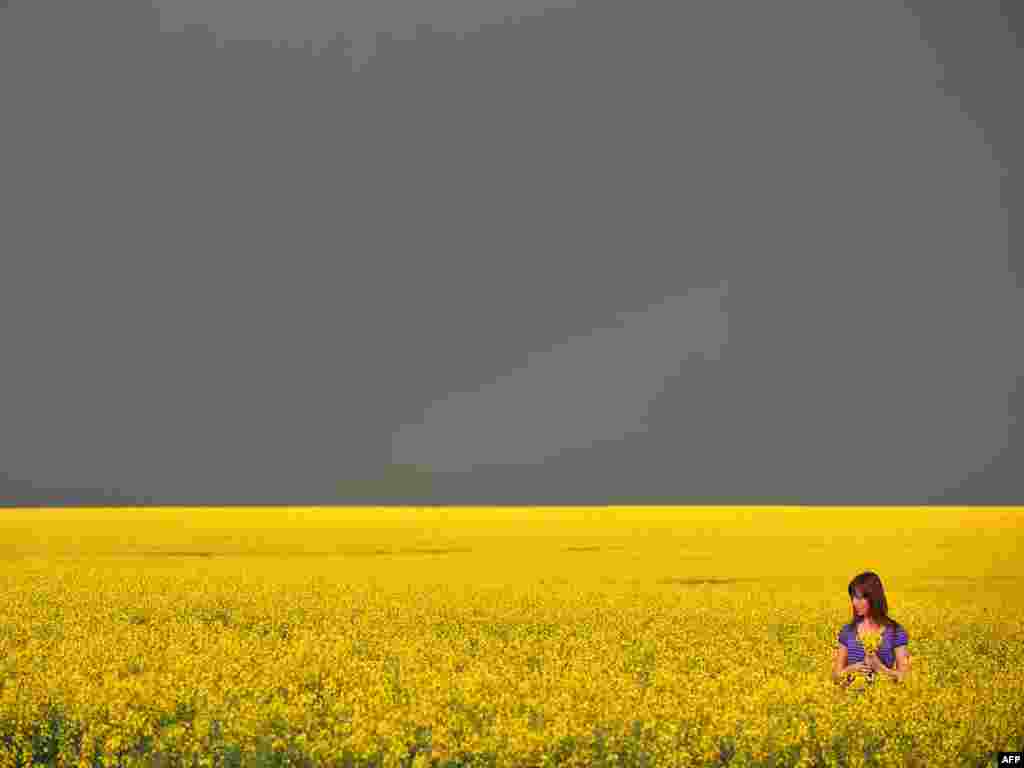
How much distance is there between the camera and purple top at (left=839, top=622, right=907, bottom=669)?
1023cm

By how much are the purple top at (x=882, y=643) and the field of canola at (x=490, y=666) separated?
312 mm

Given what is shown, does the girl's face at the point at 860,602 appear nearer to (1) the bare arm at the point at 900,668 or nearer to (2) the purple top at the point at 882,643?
(2) the purple top at the point at 882,643

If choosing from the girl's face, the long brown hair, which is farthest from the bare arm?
the girl's face

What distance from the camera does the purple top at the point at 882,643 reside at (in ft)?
33.6

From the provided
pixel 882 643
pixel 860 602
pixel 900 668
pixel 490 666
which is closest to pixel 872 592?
pixel 860 602

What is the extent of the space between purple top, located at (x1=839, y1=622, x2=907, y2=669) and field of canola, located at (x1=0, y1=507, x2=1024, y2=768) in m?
0.31

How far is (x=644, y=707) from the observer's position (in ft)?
29.9

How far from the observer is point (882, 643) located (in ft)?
34.0

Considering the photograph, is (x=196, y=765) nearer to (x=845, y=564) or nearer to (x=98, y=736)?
(x=98, y=736)

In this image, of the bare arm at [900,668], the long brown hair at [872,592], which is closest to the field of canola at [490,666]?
the bare arm at [900,668]

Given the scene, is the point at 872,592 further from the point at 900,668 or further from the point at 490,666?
the point at 490,666

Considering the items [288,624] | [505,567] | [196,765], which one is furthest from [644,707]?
[505,567]

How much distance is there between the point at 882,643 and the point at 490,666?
439cm

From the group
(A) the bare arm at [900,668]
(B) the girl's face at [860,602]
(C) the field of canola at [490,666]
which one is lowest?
(C) the field of canola at [490,666]
